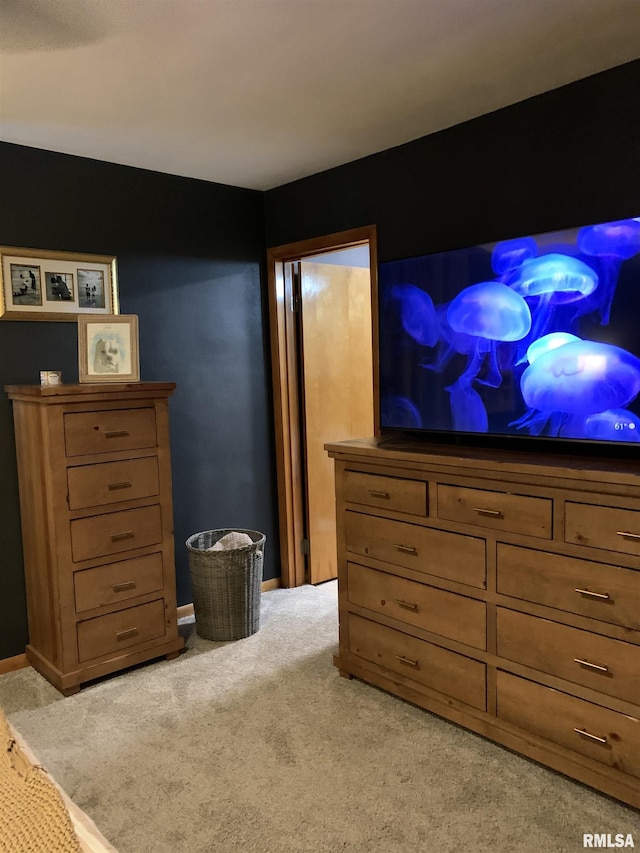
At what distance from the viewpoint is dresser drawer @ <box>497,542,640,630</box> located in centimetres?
193

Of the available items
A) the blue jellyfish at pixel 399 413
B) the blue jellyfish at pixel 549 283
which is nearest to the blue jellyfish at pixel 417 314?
the blue jellyfish at pixel 399 413

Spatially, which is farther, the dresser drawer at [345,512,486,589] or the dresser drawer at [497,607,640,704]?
the dresser drawer at [345,512,486,589]

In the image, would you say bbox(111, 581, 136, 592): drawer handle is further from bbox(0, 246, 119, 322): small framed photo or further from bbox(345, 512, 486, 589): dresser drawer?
bbox(0, 246, 119, 322): small framed photo

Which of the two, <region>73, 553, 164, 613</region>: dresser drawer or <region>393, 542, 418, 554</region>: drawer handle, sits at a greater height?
<region>393, 542, 418, 554</region>: drawer handle

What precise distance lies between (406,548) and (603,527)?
0.79 m

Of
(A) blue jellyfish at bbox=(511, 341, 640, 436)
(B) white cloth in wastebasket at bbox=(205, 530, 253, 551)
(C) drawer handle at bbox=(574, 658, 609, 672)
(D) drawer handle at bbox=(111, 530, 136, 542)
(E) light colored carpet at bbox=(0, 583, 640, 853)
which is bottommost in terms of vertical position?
(E) light colored carpet at bbox=(0, 583, 640, 853)

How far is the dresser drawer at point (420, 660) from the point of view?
2.35 meters

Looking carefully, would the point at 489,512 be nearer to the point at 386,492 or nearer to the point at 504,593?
the point at 504,593

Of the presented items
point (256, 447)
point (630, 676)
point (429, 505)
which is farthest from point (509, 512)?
point (256, 447)

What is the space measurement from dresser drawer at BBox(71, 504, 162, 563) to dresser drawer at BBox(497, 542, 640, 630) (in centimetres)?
157

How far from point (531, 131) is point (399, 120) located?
0.55 metres

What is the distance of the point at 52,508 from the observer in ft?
8.86

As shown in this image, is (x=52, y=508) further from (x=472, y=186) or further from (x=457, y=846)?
(x=472, y=186)

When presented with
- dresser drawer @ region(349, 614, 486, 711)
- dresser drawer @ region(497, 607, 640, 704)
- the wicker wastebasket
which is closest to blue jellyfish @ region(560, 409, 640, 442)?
dresser drawer @ region(497, 607, 640, 704)
